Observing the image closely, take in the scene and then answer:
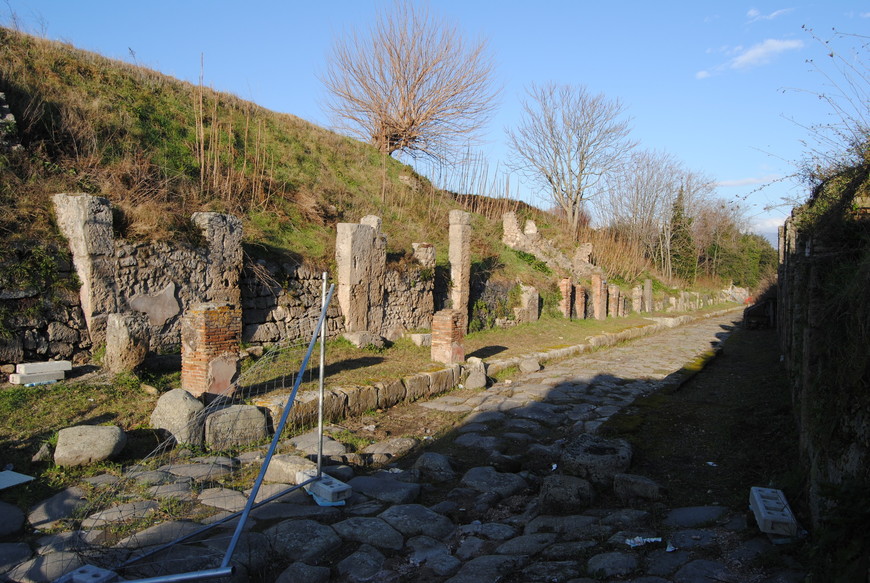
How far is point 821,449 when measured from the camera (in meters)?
3.46

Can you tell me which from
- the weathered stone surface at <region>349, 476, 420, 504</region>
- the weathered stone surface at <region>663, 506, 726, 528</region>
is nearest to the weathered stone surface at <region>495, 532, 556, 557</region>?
the weathered stone surface at <region>663, 506, 726, 528</region>

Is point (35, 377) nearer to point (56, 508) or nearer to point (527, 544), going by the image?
point (56, 508)

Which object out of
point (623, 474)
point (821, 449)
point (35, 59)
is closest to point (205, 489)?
point (623, 474)

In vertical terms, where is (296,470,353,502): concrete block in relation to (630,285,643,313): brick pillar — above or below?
below

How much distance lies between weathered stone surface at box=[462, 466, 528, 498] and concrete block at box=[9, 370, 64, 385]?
5159 millimetres

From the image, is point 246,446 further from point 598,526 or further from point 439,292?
point 439,292

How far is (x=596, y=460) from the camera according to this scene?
5.04 m

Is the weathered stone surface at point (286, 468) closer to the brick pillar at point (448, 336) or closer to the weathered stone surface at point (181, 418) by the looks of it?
the weathered stone surface at point (181, 418)

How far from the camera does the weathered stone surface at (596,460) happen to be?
16.3 ft

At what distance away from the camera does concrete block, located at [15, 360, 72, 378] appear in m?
7.03

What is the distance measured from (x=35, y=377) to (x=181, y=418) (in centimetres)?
240

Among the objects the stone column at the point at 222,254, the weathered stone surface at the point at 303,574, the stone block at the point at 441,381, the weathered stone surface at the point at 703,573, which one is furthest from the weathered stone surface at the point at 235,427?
the weathered stone surface at the point at 703,573

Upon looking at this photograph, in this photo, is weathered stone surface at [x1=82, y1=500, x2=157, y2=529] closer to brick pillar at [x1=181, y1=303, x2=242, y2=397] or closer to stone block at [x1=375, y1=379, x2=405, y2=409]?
brick pillar at [x1=181, y1=303, x2=242, y2=397]

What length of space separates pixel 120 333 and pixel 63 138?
567 cm
